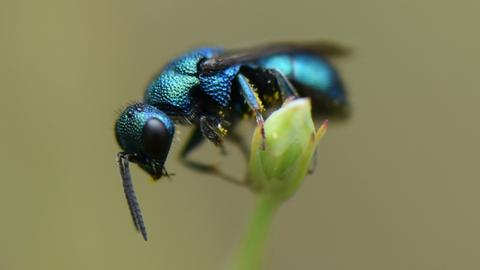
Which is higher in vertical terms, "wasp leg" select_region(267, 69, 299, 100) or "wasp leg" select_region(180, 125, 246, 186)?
"wasp leg" select_region(267, 69, 299, 100)

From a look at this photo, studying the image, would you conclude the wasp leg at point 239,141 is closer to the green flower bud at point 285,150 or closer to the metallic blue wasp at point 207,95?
the metallic blue wasp at point 207,95

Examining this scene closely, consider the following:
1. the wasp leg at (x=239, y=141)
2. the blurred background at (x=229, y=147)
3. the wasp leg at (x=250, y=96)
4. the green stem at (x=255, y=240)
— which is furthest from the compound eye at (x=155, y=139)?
the blurred background at (x=229, y=147)

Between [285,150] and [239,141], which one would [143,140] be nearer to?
[285,150]

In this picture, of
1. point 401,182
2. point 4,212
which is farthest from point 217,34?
point 4,212

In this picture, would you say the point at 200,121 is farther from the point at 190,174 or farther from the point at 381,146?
the point at 381,146

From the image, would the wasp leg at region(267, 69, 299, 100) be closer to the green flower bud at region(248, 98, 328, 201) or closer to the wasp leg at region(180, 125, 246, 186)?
the wasp leg at region(180, 125, 246, 186)

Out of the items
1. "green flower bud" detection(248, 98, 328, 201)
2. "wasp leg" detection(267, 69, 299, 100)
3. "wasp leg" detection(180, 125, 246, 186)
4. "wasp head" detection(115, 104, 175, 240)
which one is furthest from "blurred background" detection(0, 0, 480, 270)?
"green flower bud" detection(248, 98, 328, 201)

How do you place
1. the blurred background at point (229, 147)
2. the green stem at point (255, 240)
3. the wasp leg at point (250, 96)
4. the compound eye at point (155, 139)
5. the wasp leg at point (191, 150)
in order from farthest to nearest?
the blurred background at point (229, 147), the wasp leg at point (191, 150), the wasp leg at point (250, 96), the compound eye at point (155, 139), the green stem at point (255, 240)

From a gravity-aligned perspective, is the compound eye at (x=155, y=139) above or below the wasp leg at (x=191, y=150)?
above
